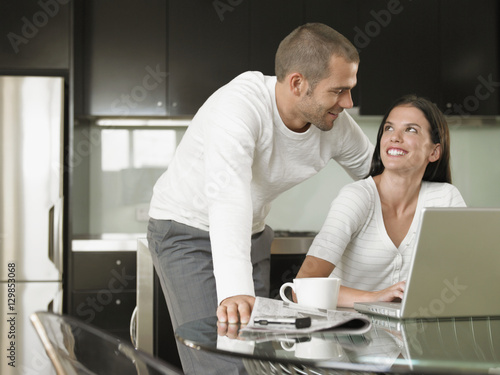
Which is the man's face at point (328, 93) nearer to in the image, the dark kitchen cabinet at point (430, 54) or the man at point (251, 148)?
the man at point (251, 148)

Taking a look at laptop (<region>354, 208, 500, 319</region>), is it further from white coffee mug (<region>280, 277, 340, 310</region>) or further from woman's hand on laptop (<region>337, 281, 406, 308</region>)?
woman's hand on laptop (<region>337, 281, 406, 308</region>)

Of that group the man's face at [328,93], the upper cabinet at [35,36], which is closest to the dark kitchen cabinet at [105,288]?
the upper cabinet at [35,36]

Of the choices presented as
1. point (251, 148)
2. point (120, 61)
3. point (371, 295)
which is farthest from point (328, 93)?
point (120, 61)

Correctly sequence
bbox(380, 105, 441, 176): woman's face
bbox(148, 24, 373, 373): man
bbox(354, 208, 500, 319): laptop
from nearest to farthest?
1. bbox(354, 208, 500, 319): laptop
2. bbox(148, 24, 373, 373): man
3. bbox(380, 105, 441, 176): woman's face

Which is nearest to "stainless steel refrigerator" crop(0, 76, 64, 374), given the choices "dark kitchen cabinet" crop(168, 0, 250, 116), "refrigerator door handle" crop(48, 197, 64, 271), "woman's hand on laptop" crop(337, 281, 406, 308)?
"refrigerator door handle" crop(48, 197, 64, 271)

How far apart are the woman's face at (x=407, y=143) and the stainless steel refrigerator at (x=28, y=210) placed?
1845 millimetres

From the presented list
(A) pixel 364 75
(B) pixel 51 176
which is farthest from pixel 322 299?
(A) pixel 364 75

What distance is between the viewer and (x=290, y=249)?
3.18 m

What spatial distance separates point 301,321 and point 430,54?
3.03m

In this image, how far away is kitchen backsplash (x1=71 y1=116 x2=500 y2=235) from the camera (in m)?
3.90

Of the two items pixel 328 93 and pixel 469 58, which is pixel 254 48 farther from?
pixel 328 93

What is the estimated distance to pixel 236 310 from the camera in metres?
1.19

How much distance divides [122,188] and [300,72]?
2.33 metres

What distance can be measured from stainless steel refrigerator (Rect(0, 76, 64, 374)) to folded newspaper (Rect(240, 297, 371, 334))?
91.3 inches
